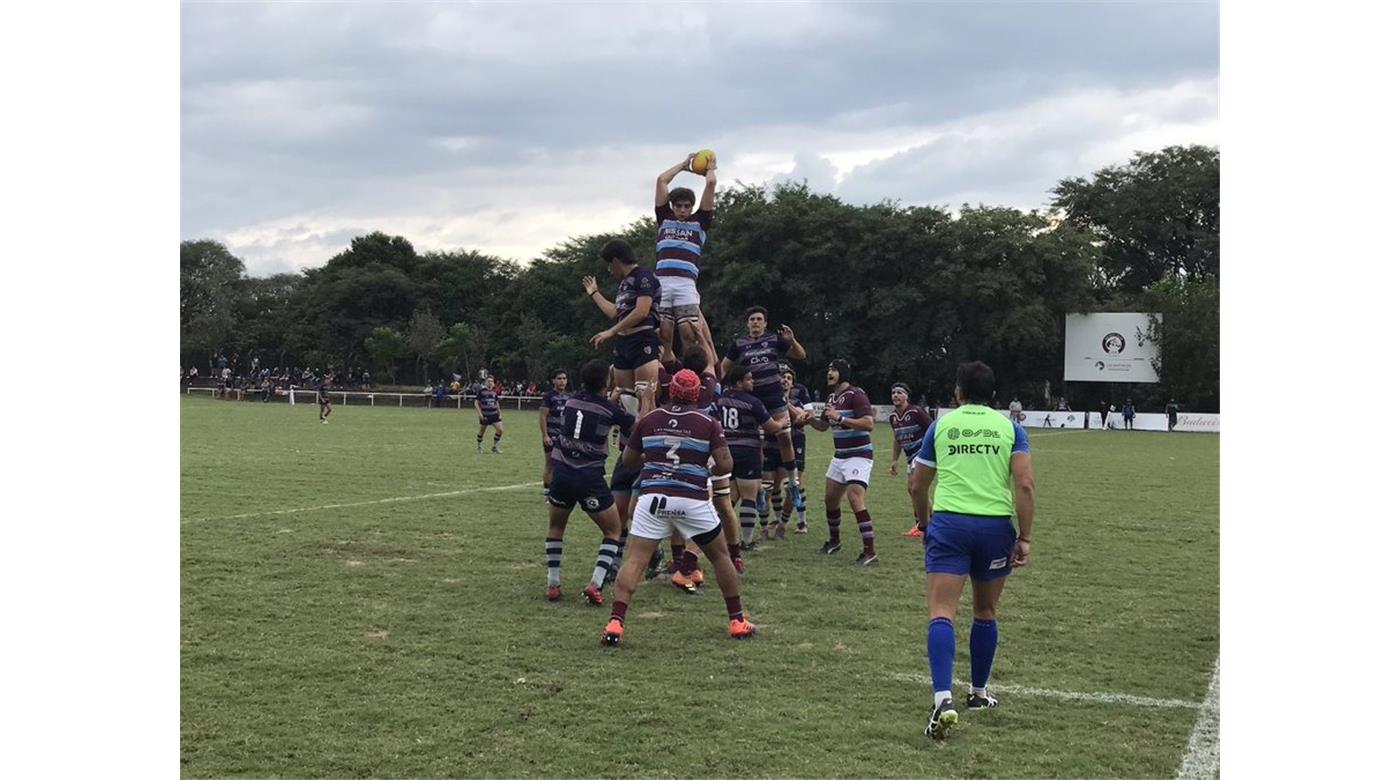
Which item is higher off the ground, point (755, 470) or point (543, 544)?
point (755, 470)

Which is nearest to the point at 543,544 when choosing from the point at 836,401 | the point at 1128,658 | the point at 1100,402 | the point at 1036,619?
the point at 836,401

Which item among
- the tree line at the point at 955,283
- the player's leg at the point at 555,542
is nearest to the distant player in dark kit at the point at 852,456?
the player's leg at the point at 555,542

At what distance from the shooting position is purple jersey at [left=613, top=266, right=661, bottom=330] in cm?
1065

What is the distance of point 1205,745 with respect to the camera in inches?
249

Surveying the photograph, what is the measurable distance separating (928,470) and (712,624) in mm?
2657

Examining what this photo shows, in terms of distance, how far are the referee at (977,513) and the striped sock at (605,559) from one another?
3.80 metres

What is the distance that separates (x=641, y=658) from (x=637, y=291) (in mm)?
3708

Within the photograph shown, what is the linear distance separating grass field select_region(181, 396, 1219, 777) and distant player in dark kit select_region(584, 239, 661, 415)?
185cm

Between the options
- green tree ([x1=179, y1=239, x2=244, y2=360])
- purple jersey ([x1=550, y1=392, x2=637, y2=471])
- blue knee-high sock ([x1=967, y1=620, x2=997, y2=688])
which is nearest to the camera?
blue knee-high sock ([x1=967, y1=620, x2=997, y2=688])

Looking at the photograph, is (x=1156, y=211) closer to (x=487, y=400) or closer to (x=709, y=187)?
(x=487, y=400)

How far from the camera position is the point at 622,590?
28.0ft

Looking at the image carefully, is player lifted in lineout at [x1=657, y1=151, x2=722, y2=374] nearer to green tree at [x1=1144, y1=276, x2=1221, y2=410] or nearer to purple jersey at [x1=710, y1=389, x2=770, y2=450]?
purple jersey at [x1=710, y1=389, x2=770, y2=450]

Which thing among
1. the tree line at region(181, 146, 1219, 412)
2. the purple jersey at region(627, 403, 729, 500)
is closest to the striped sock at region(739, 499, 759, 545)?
the purple jersey at region(627, 403, 729, 500)

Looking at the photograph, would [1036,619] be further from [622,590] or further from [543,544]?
[543,544]
